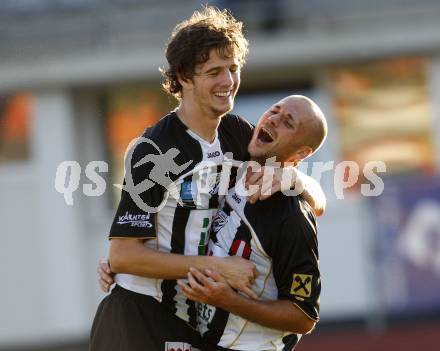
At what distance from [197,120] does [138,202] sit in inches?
17.6

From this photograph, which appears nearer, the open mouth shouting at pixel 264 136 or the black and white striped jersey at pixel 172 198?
the black and white striped jersey at pixel 172 198

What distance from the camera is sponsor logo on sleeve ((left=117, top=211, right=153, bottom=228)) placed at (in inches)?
178

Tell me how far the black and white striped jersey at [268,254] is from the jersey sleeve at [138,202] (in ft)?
1.04

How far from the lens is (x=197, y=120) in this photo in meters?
4.71

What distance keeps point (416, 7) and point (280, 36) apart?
1.67 metres

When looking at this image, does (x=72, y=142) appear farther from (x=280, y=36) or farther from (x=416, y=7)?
(x=416, y=7)

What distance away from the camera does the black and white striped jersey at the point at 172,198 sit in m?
4.52

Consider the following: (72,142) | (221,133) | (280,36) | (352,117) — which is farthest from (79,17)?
(221,133)

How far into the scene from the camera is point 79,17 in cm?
1410

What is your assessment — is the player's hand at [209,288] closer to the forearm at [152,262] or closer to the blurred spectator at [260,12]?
the forearm at [152,262]

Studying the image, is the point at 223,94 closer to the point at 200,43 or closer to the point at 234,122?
the point at 200,43

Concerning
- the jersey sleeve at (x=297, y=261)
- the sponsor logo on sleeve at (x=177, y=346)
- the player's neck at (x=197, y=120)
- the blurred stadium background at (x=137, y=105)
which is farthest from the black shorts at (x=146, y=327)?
the blurred stadium background at (x=137, y=105)

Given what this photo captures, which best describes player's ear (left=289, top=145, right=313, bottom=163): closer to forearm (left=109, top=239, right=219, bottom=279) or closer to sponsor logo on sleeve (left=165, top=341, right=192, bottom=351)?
forearm (left=109, top=239, right=219, bottom=279)

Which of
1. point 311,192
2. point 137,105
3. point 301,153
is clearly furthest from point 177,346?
point 137,105
